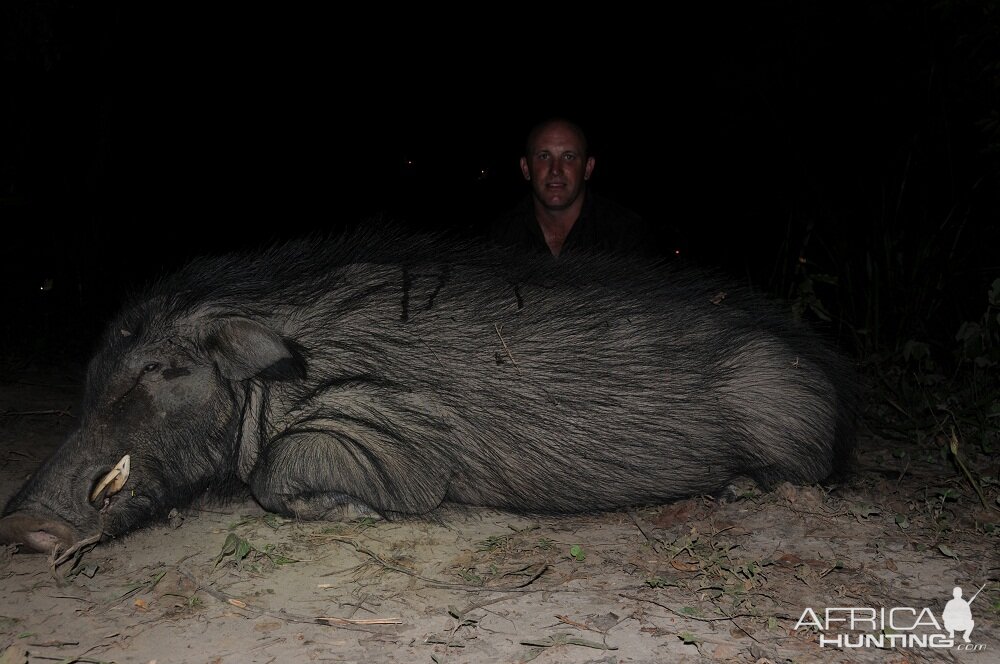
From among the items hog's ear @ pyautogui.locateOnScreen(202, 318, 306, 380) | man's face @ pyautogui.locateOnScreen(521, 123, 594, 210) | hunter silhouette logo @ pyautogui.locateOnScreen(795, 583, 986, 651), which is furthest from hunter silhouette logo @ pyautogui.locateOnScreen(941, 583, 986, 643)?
man's face @ pyautogui.locateOnScreen(521, 123, 594, 210)

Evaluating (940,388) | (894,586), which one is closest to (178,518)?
(894,586)

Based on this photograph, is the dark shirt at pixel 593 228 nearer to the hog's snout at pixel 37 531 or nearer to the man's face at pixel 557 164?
the man's face at pixel 557 164

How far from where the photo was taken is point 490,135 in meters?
16.1

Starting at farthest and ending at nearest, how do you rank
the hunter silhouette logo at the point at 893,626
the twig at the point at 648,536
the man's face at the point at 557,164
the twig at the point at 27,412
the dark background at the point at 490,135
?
the dark background at the point at 490,135
the man's face at the point at 557,164
the twig at the point at 27,412
the twig at the point at 648,536
the hunter silhouette logo at the point at 893,626

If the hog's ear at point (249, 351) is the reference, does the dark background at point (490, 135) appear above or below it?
above

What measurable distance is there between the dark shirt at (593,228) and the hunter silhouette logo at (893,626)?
2849 millimetres

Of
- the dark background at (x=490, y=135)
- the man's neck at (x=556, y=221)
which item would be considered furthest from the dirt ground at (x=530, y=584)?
the man's neck at (x=556, y=221)

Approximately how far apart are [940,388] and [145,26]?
8906mm

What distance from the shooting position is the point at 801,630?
2250 mm

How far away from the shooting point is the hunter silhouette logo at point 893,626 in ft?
7.17

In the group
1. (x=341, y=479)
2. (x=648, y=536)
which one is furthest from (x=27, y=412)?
(x=648, y=536)

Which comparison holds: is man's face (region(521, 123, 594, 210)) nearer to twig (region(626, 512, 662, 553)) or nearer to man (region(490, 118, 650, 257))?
man (region(490, 118, 650, 257))

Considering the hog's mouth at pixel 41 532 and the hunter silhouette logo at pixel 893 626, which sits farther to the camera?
the hog's mouth at pixel 41 532

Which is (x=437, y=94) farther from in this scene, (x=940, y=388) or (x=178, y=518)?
(x=178, y=518)
